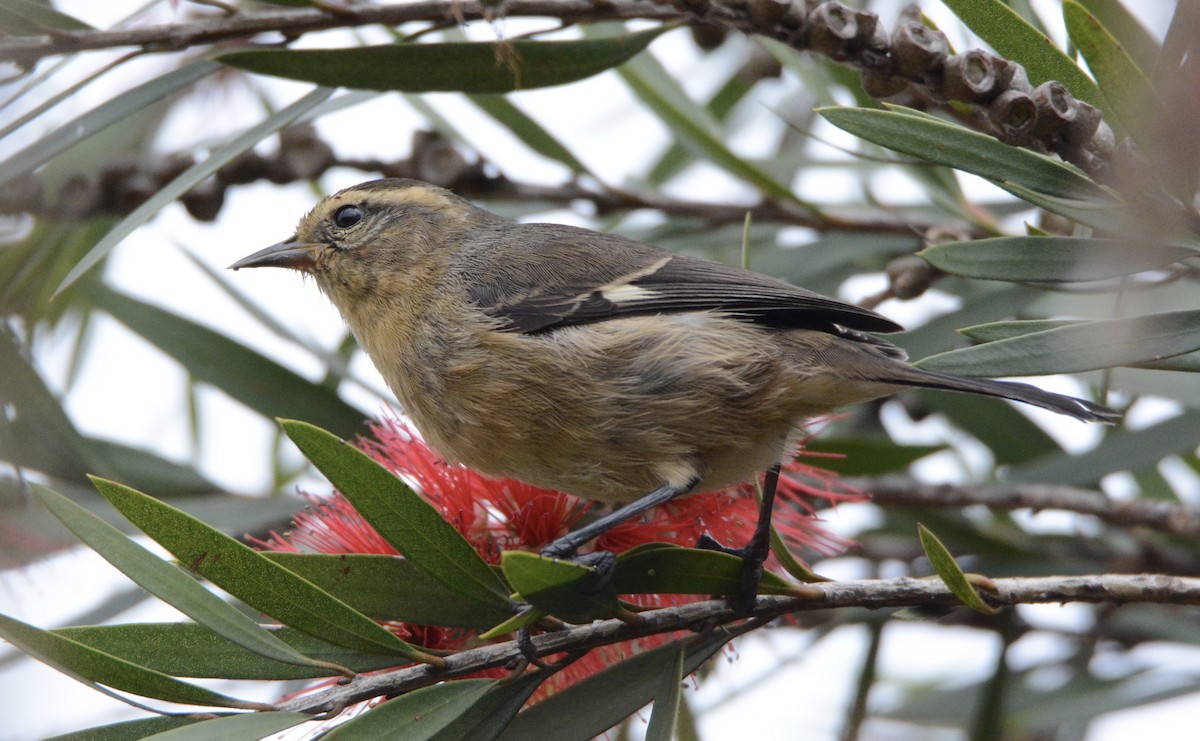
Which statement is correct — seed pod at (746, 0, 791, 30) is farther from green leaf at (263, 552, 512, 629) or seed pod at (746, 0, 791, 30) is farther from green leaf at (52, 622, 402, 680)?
green leaf at (52, 622, 402, 680)

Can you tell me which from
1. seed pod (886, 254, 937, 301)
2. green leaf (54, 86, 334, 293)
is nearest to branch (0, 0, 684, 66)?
green leaf (54, 86, 334, 293)

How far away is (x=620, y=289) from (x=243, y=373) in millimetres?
1207

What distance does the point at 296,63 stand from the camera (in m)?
2.49

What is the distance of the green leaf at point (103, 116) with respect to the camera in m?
2.46

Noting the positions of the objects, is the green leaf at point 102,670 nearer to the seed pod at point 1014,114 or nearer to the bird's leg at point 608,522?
the bird's leg at point 608,522

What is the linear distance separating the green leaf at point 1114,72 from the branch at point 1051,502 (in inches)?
59.3

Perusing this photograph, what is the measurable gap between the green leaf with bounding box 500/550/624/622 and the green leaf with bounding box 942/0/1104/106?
1259 mm

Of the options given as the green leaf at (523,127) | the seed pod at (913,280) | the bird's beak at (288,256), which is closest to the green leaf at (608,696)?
the seed pod at (913,280)

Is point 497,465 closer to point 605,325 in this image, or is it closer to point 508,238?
point 605,325

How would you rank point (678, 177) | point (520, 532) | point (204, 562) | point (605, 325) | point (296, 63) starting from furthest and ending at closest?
point (678, 177)
point (605, 325)
point (520, 532)
point (296, 63)
point (204, 562)

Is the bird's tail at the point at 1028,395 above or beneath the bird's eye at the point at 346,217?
beneath

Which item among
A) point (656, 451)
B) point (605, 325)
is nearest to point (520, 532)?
point (656, 451)

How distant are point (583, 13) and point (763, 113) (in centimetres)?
256

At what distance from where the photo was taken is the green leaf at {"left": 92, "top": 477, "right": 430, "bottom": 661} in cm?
177
